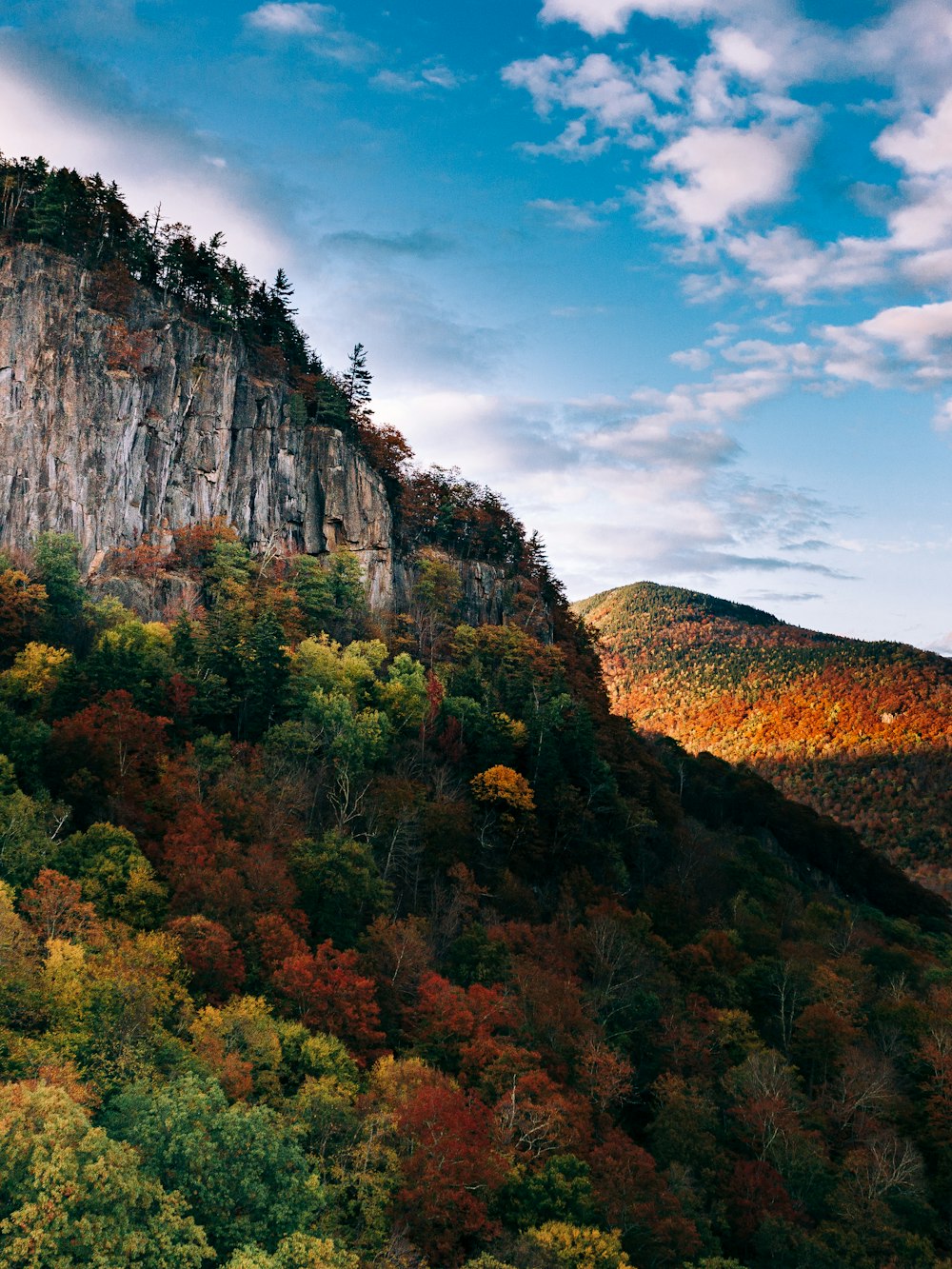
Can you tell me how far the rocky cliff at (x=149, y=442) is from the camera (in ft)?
184

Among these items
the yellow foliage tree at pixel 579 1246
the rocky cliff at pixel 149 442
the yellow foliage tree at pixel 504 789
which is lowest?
the yellow foliage tree at pixel 579 1246

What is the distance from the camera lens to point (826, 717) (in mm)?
137875

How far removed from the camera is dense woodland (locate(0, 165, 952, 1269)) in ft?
70.6

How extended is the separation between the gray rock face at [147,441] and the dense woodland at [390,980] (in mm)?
3597

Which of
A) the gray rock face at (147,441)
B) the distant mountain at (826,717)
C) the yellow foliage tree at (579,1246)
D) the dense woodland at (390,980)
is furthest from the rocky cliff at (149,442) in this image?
the yellow foliage tree at (579,1246)

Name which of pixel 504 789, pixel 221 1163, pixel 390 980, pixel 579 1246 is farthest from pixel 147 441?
pixel 579 1246

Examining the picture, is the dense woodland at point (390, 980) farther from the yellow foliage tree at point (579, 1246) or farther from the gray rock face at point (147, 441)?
the gray rock face at point (147, 441)

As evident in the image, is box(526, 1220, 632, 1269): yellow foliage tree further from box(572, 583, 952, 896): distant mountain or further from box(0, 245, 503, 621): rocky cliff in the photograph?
box(572, 583, 952, 896): distant mountain

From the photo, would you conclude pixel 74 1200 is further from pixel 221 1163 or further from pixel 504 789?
pixel 504 789

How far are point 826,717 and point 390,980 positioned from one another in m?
121

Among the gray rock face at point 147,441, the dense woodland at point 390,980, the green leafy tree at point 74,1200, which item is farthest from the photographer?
the gray rock face at point 147,441

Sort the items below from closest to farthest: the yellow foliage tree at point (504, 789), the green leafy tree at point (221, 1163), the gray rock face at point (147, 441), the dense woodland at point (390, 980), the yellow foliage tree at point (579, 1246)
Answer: the green leafy tree at point (221, 1163) → the dense woodland at point (390, 980) → the yellow foliage tree at point (579, 1246) → the yellow foliage tree at point (504, 789) → the gray rock face at point (147, 441)

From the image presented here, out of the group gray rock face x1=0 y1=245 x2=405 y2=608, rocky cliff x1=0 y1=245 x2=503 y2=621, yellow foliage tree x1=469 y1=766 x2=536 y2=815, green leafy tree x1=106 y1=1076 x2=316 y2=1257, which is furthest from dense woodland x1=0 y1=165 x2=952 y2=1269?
rocky cliff x1=0 y1=245 x2=503 y2=621

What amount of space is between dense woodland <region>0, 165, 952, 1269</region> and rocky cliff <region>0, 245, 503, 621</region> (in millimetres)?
3774
